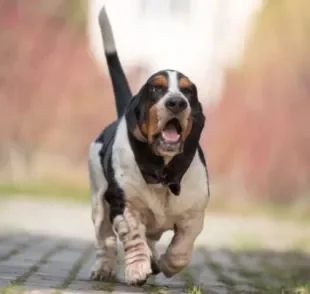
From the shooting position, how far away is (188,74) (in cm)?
407

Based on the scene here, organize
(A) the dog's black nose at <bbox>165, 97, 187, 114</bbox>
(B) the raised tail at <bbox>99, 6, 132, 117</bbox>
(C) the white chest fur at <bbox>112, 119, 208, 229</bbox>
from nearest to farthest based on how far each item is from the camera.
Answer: (A) the dog's black nose at <bbox>165, 97, 187, 114</bbox>
(C) the white chest fur at <bbox>112, 119, 208, 229</bbox>
(B) the raised tail at <bbox>99, 6, 132, 117</bbox>

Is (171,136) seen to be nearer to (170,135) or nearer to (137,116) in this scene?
(170,135)

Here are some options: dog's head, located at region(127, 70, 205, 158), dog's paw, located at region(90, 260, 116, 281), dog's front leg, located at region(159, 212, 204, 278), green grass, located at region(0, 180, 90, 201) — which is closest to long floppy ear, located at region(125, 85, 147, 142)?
dog's head, located at region(127, 70, 205, 158)

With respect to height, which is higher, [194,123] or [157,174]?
[194,123]

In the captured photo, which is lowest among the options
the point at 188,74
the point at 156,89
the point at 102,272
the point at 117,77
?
the point at 102,272

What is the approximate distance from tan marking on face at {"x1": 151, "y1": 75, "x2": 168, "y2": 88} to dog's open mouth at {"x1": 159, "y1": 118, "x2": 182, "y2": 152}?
11cm

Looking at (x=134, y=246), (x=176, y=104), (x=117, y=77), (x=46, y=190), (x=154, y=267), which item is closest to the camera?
(x=176, y=104)

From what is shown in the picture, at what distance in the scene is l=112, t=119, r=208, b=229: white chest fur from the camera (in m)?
2.40

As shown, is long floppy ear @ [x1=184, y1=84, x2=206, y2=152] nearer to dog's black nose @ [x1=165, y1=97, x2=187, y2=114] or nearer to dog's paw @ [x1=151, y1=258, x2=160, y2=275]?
dog's black nose @ [x1=165, y1=97, x2=187, y2=114]

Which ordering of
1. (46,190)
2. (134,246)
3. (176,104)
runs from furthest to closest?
(46,190) < (134,246) < (176,104)

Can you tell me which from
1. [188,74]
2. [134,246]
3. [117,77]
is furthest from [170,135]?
[188,74]

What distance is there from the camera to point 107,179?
2.51 metres

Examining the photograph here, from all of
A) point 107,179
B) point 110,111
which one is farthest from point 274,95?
point 107,179

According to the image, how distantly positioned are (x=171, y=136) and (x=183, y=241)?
31cm
